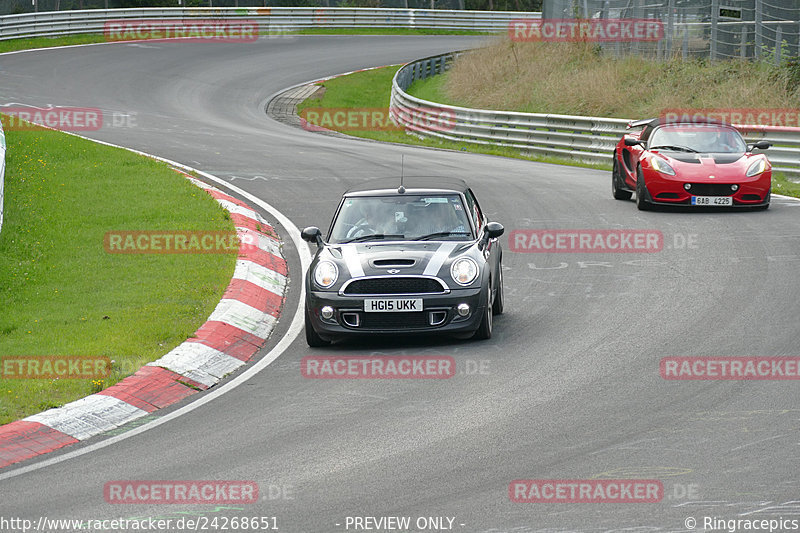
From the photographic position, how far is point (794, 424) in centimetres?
718

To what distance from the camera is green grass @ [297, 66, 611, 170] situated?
87.4 feet

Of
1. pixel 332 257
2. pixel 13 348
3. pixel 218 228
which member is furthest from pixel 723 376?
pixel 218 228

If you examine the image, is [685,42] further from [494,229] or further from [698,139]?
[494,229]

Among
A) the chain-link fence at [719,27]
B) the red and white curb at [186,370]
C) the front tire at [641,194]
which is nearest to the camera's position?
the red and white curb at [186,370]

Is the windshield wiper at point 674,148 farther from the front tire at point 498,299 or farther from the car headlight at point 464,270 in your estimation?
the car headlight at point 464,270

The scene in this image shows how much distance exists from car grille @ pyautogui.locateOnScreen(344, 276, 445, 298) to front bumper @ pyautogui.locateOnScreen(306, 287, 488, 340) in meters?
0.06

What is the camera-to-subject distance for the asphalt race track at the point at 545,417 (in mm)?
6020

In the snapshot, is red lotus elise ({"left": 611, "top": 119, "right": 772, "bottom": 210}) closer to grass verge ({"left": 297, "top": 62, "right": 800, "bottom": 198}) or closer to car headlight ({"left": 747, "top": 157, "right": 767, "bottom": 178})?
car headlight ({"left": 747, "top": 157, "right": 767, "bottom": 178})

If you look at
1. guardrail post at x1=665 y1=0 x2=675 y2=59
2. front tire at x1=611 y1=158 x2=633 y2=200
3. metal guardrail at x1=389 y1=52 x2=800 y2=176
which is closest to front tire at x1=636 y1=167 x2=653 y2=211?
front tire at x1=611 y1=158 x2=633 y2=200

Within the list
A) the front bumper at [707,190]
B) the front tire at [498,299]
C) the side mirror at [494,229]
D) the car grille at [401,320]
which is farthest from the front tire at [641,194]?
the car grille at [401,320]

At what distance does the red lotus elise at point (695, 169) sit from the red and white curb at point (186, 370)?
622 cm

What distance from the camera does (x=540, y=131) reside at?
26.0 m

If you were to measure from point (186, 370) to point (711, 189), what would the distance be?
32.1 feet

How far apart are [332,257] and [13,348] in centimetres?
294
